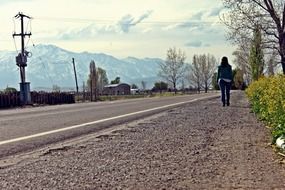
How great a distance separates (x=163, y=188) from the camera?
21.0ft

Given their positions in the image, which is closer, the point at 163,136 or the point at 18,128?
the point at 163,136

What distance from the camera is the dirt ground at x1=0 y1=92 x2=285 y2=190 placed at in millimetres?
6676

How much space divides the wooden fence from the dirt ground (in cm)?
2681

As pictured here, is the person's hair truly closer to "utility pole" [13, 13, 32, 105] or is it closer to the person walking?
the person walking

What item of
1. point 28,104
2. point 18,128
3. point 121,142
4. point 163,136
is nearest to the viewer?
point 121,142

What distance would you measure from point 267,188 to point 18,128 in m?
9.38

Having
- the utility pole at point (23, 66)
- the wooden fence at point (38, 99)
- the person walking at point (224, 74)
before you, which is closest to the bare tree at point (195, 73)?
the utility pole at point (23, 66)

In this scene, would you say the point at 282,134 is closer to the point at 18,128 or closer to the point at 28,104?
the point at 18,128

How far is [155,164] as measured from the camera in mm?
8000

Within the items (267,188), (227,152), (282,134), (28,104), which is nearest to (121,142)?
(227,152)

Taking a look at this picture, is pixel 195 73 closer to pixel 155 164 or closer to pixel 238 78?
pixel 238 78

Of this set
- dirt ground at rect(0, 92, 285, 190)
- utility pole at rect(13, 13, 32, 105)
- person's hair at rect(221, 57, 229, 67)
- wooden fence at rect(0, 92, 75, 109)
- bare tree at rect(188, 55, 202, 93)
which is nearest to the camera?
dirt ground at rect(0, 92, 285, 190)

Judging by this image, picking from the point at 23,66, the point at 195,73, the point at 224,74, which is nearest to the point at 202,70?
the point at 195,73

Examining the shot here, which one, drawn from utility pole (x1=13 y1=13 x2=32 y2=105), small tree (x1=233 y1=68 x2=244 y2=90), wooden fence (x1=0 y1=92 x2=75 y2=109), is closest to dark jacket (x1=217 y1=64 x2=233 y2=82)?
wooden fence (x1=0 y1=92 x2=75 y2=109)
